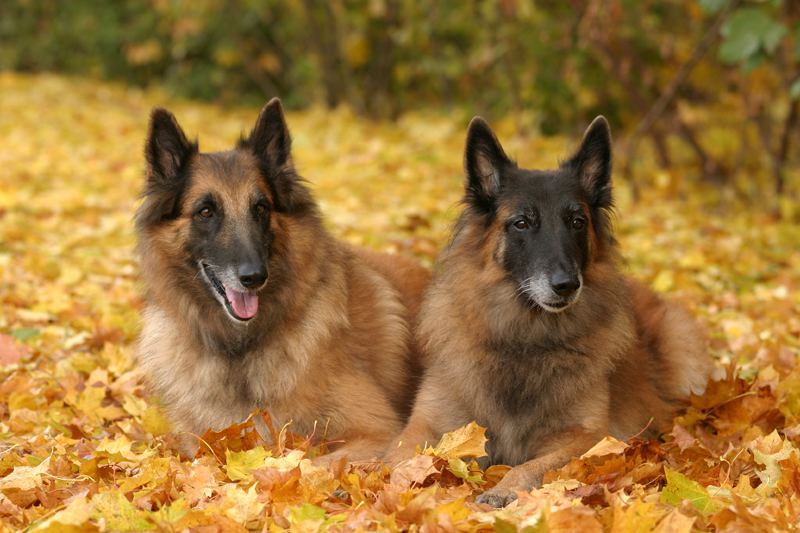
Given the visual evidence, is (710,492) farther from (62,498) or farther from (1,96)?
(1,96)

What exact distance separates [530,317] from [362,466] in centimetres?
113

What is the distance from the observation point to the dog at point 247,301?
468cm

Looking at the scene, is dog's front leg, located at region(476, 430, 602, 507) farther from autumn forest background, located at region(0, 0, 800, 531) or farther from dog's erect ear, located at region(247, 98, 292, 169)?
dog's erect ear, located at region(247, 98, 292, 169)

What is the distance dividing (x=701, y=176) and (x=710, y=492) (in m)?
10.1

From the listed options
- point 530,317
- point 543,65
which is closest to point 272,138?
point 530,317

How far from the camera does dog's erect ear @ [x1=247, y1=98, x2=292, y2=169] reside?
4953 mm

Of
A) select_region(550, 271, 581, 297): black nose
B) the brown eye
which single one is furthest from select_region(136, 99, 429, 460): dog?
select_region(550, 271, 581, 297): black nose

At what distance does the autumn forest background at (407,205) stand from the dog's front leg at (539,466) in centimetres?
16

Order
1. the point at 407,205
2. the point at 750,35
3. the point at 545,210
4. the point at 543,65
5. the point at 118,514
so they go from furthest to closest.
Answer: the point at 543,65
the point at 407,205
the point at 750,35
the point at 545,210
the point at 118,514

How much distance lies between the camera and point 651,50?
12.6 meters

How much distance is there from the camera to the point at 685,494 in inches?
149

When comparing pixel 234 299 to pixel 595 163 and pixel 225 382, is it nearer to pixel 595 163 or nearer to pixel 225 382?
pixel 225 382

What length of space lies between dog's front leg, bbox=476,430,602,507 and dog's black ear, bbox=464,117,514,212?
122 cm

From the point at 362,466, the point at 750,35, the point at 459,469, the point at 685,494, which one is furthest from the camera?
the point at 750,35
